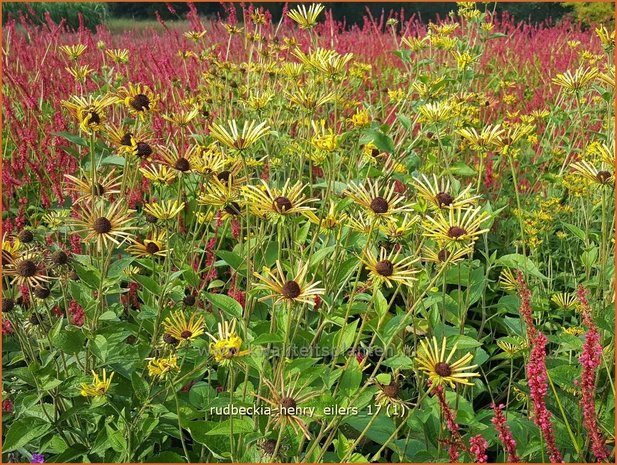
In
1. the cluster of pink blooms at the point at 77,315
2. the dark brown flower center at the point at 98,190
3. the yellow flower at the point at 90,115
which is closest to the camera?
the yellow flower at the point at 90,115

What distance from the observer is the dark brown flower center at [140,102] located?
1.51m

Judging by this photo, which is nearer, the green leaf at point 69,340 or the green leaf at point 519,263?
the green leaf at point 69,340

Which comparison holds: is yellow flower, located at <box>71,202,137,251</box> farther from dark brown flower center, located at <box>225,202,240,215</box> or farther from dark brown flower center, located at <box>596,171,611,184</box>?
dark brown flower center, located at <box>596,171,611,184</box>

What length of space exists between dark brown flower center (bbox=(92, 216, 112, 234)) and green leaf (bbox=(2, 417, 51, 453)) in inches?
16.7

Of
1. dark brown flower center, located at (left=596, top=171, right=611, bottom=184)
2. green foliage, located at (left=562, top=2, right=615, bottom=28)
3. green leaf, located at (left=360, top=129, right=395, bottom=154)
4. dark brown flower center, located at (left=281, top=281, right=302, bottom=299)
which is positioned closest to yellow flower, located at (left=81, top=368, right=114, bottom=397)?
dark brown flower center, located at (left=281, top=281, right=302, bottom=299)

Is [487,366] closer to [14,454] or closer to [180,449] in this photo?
[180,449]

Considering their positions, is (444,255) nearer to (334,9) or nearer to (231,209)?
(231,209)

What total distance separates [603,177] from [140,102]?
1.11 metres

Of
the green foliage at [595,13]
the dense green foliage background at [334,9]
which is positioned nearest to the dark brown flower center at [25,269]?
the green foliage at [595,13]

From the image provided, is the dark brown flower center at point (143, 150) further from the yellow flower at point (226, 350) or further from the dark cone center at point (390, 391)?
the dark cone center at point (390, 391)

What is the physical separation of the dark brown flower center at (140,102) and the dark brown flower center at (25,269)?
476mm

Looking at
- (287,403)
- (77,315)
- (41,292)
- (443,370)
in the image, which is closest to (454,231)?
(443,370)

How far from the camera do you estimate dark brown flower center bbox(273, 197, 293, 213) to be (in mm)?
1161

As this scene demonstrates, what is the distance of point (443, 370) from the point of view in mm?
1012
